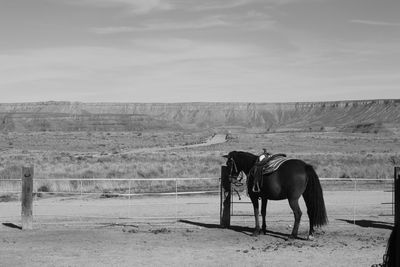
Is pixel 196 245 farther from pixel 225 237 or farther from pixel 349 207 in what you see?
pixel 349 207

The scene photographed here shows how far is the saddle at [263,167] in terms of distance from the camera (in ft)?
40.1

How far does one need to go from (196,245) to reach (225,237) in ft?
3.73

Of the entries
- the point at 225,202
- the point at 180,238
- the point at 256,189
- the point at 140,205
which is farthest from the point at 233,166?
the point at 140,205

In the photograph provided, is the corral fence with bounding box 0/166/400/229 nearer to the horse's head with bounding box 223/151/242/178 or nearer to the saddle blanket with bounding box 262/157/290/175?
the horse's head with bounding box 223/151/242/178

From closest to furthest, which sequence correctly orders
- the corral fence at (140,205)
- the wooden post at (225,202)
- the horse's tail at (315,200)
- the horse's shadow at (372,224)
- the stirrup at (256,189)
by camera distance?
the horse's tail at (315,200), the stirrup at (256,189), the wooden post at (225,202), the corral fence at (140,205), the horse's shadow at (372,224)

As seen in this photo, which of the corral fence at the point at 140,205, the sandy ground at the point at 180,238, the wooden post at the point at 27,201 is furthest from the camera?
the corral fence at the point at 140,205

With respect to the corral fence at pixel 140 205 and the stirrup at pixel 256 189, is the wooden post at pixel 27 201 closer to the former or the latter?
the corral fence at pixel 140 205

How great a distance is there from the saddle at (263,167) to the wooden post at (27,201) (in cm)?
539

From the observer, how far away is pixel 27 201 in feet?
44.7

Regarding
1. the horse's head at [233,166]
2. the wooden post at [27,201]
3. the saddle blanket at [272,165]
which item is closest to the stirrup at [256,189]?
the saddle blanket at [272,165]

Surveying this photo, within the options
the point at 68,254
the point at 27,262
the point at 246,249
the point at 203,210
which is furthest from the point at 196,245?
the point at 203,210

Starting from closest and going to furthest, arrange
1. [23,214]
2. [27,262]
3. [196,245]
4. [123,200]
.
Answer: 1. [27,262]
2. [196,245]
3. [23,214]
4. [123,200]

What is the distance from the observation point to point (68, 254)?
10.6 metres

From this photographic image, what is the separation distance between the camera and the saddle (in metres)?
12.2
